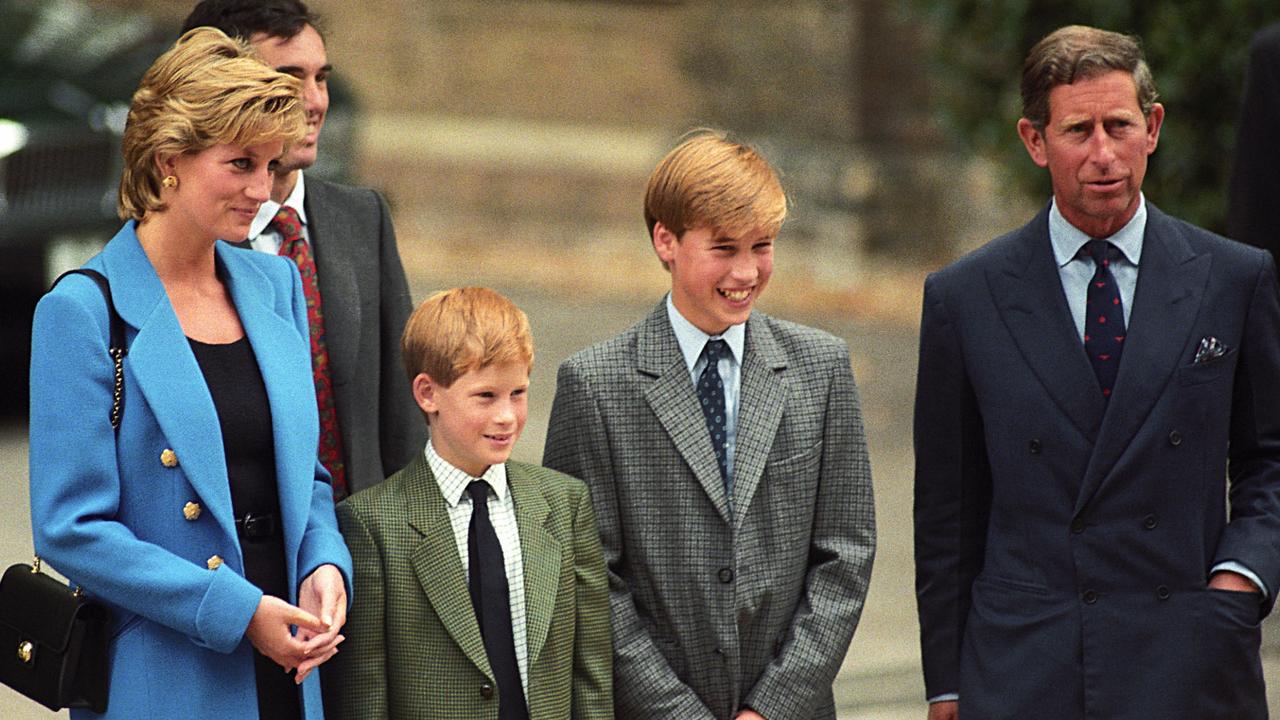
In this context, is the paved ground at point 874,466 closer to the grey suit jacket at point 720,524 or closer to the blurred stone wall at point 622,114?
the blurred stone wall at point 622,114

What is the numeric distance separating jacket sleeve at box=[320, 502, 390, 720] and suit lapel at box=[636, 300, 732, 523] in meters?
0.61

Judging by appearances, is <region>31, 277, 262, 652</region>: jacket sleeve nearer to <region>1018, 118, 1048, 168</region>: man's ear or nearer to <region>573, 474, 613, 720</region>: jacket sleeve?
<region>573, 474, 613, 720</region>: jacket sleeve

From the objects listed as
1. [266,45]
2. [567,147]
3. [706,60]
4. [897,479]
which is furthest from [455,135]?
[266,45]

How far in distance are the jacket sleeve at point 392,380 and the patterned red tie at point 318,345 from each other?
0.19m

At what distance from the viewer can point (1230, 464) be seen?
365 cm

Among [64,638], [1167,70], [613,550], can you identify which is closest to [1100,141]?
[613,550]

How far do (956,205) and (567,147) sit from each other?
323cm

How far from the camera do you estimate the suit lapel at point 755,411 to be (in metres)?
3.61

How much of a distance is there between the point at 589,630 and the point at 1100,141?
1.28 meters

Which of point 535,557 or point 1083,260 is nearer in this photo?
point 535,557

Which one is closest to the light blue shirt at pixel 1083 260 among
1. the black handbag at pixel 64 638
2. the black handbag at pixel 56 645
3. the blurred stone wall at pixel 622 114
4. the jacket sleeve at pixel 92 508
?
the jacket sleeve at pixel 92 508

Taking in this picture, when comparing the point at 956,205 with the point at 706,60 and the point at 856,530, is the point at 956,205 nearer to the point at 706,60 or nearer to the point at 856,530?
the point at 706,60

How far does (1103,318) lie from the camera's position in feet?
11.6

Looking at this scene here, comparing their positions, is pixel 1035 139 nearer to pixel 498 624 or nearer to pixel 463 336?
pixel 463 336
